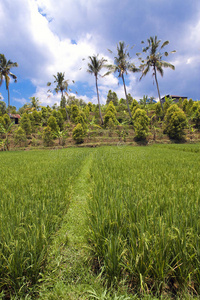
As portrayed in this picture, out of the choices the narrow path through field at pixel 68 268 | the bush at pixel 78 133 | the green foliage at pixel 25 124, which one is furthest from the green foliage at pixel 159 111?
the narrow path through field at pixel 68 268

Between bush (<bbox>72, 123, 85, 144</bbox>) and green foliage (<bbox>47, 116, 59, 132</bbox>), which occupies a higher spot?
green foliage (<bbox>47, 116, 59, 132</bbox>)

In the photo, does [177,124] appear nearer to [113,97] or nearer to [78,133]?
[78,133]

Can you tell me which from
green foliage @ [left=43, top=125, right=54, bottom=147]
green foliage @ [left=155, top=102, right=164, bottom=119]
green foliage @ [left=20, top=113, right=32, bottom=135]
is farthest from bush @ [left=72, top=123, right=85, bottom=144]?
green foliage @ [left=155, top=102, right=164, bottom=119]

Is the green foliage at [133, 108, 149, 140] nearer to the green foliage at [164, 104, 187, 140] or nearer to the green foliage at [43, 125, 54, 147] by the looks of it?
the green foliage at [164, 104, 187, 140]

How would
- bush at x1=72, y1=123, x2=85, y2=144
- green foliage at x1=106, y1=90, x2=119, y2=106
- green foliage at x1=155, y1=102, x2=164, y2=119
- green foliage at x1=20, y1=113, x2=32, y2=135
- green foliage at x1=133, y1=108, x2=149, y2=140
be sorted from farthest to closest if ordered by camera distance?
green foliage at x1=106, y1=90, x2=119, y2=106 < green foliage at x1=155, y1=102, x2=164, y2=119 < green foliage at x1=20, y1=113, x2=32, y2=135 < bush at x1=72, y1=123, x2=85, y2=144 < green foliage at x1=133, y1=108, x2=149, y2=140

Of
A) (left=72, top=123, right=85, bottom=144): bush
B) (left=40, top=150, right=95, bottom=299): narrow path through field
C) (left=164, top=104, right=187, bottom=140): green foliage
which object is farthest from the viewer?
(left=72, top=123, right=85, bottom=144): bush

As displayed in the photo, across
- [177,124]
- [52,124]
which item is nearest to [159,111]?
[177,124]

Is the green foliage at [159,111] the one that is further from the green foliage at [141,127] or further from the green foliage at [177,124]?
the green foliage at [141,127]

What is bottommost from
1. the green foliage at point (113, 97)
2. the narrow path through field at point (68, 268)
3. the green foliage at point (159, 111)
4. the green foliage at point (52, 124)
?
the narrow path through field at point (68, 268)

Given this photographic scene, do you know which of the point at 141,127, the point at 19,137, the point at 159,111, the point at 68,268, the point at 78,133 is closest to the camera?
the point at 68,268

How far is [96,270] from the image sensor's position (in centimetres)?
125

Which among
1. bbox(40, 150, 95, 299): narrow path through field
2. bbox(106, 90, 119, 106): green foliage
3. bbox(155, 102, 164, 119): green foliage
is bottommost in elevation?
bbox(40, 150, 95, 299): narrow path through field

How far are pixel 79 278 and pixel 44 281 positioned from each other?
294mm

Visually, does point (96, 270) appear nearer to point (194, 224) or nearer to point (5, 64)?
point (194, 224)
